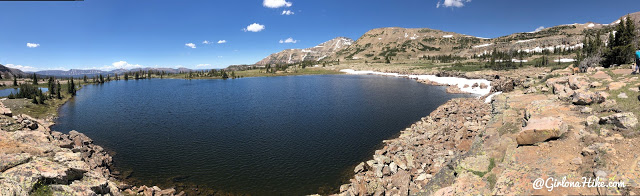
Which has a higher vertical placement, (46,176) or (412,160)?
(46,176)

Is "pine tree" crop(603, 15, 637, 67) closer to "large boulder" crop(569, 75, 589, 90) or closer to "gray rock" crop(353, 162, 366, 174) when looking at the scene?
"large boulder" crop(569, 75, 589, 90)

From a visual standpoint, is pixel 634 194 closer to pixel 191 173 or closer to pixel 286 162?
pixel 286 162

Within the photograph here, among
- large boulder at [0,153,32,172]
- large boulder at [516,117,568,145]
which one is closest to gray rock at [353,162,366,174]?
large boulder at [516,117,568,145]

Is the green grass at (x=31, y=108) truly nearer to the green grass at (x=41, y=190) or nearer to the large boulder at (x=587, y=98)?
the green grass at (x=41, y=190)

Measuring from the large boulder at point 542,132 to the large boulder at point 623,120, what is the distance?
218 cm

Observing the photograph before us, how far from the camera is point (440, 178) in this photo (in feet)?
53.2

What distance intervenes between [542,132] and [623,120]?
3958 mm

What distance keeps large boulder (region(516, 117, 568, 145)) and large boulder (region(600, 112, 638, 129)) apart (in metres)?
2.18

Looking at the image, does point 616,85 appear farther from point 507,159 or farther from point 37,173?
point 37,173

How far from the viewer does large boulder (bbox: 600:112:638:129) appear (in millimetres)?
13180

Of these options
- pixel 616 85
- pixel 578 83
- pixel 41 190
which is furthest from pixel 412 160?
pixel 41 190

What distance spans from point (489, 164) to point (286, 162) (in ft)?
59.2

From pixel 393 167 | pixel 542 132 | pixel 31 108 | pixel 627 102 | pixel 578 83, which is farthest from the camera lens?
pixel 31 108

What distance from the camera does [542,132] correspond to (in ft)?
45.8
